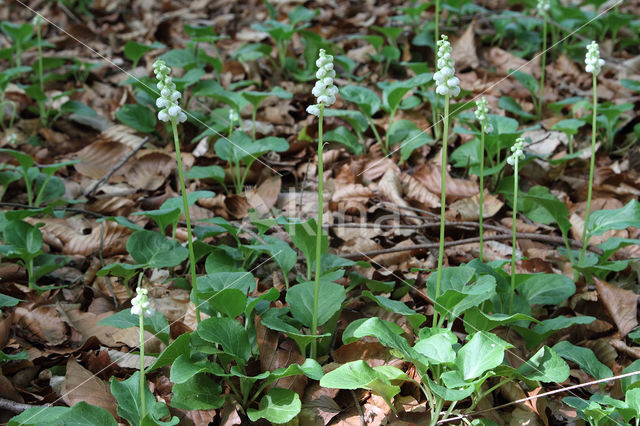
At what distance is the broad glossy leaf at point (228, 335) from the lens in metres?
1.65

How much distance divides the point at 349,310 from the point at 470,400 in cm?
53

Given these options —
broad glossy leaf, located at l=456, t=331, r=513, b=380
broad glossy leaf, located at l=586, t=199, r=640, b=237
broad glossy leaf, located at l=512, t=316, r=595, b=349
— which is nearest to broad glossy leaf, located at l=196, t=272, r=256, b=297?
broad glossy leaf, located at l=456, t=331, r=513, b=380

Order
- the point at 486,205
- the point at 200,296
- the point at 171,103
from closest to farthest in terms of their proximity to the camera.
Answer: the point at 171,103 → the point at 200,296 → the point at 486,205

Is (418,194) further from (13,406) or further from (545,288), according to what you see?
(13,406)

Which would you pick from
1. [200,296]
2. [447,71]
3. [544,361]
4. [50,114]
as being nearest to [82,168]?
[50,114]

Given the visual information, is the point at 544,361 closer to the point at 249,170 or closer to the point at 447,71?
the point at 447,71

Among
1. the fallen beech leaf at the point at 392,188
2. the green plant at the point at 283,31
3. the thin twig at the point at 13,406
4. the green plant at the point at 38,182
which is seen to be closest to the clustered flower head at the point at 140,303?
the thin twig at the point at 13,406

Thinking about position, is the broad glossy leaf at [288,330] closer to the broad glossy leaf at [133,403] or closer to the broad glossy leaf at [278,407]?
the broad glossy leaf at [278,407]

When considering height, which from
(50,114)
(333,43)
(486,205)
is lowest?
(486,205)

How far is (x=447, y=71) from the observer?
1.65 meters

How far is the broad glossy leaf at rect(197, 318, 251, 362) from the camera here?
1653 millimetres

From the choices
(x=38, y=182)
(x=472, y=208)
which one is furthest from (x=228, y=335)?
(x=38, y=182)

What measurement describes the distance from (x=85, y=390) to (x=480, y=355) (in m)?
1.16

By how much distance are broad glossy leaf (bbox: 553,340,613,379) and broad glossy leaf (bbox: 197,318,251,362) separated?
971 mm
